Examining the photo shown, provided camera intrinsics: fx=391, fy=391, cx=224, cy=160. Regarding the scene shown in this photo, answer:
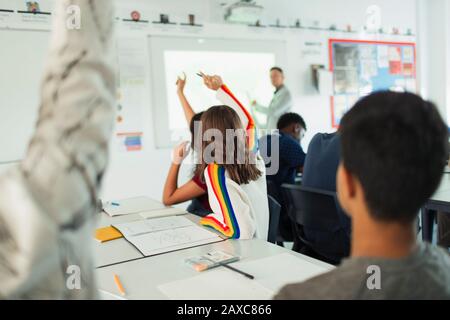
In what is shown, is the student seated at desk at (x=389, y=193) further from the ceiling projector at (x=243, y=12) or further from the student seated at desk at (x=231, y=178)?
A: the ceiling projector at (x=243, y=12)

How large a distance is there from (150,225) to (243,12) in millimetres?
3077

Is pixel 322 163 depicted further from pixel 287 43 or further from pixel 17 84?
pixel 287 43

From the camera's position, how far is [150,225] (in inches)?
66.2

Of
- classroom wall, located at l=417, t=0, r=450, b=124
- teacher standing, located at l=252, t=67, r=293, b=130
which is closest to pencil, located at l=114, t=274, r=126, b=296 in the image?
teacher standing, located at l=252, t=67, r=293, b=130

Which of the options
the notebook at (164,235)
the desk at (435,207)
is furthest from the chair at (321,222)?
the notebook at (164,235)

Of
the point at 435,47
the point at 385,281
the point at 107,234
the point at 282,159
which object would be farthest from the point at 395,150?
the point at 435,47

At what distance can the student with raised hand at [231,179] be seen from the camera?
1.47 metres

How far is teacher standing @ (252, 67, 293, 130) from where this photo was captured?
4.29 metres

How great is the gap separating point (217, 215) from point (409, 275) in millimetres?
998

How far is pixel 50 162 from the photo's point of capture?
1.28ft

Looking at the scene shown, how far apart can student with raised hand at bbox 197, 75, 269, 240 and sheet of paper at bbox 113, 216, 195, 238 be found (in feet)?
0.43

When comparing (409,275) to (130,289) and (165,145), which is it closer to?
(130,289)

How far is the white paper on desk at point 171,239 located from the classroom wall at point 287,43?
201 centimetres
